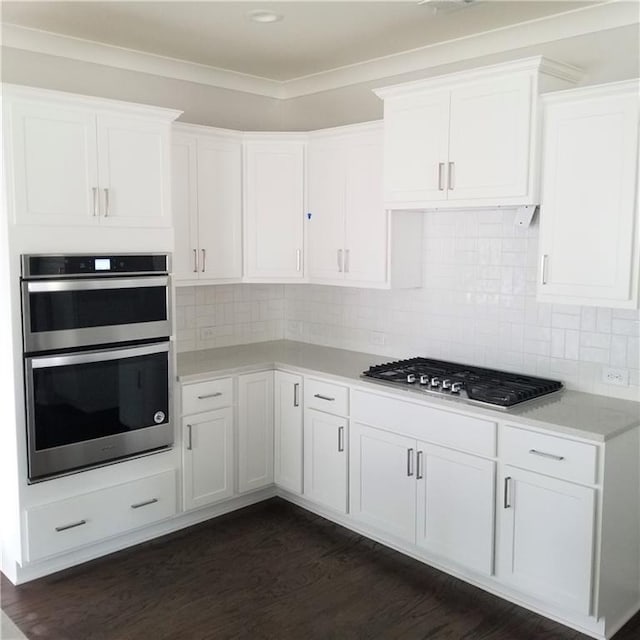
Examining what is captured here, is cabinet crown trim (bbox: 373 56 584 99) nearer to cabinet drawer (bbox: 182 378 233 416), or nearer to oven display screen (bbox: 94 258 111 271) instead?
oven display screen (bbox: 94 258 111 271)

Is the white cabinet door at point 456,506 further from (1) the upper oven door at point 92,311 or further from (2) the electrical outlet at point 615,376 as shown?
(1) the upper oven door at point 92,311

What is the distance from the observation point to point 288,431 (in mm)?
4230

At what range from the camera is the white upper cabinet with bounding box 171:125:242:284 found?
13.2 ft

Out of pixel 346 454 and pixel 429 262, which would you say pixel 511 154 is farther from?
pixel 346 454

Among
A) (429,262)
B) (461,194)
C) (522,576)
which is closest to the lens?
(522,576)

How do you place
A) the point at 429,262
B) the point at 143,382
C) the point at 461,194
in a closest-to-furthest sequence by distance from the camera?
the point at 461,194 < the point at 143,382 < the point at 429,262

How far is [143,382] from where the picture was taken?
3.64 m

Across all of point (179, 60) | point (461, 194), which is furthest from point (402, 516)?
point (179, 60)

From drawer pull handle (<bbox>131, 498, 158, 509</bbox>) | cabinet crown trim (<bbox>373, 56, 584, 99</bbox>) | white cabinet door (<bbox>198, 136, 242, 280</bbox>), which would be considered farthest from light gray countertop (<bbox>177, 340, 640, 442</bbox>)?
cabinet crown trim (<bbox>373, 56, 584, 99</bbox>)

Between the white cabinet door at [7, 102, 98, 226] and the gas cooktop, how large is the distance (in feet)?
5.78

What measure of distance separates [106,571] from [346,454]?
1411 millimetres

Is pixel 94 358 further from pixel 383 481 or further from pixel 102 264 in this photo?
pixel 383 481

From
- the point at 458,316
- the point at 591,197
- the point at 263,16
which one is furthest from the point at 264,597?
the point at 263,16

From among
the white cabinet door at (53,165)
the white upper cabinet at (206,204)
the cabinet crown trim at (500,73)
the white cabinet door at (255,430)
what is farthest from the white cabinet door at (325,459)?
the cabinet crown trim at (500,73)
